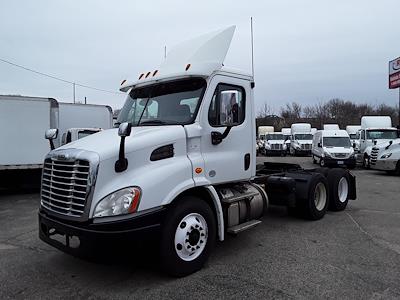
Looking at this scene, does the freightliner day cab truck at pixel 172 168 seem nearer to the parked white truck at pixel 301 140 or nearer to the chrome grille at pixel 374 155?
the chrome grille at pixel 374 155

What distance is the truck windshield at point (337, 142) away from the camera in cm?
2208

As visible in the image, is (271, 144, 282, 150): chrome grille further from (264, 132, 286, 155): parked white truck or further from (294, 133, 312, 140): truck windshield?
(294, 133, 312, 140): truck windshield

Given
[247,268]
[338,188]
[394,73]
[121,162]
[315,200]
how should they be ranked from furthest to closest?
[394,73]
[338,188]
[315,200]
[247,268]
[121,162]

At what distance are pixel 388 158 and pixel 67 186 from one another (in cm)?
1598

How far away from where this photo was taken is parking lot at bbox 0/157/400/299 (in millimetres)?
4219

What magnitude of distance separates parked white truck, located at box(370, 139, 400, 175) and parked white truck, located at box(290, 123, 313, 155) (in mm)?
13491

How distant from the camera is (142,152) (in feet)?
14.5

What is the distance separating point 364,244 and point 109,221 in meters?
4.26

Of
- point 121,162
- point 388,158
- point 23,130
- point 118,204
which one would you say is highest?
point 23,130

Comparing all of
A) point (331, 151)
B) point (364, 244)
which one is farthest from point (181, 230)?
point (331, 151)

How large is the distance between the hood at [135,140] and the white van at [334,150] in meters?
18.0

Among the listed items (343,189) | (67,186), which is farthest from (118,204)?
(343,189)

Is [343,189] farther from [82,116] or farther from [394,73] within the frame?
[394,73]

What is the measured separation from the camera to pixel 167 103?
5.32 metres
